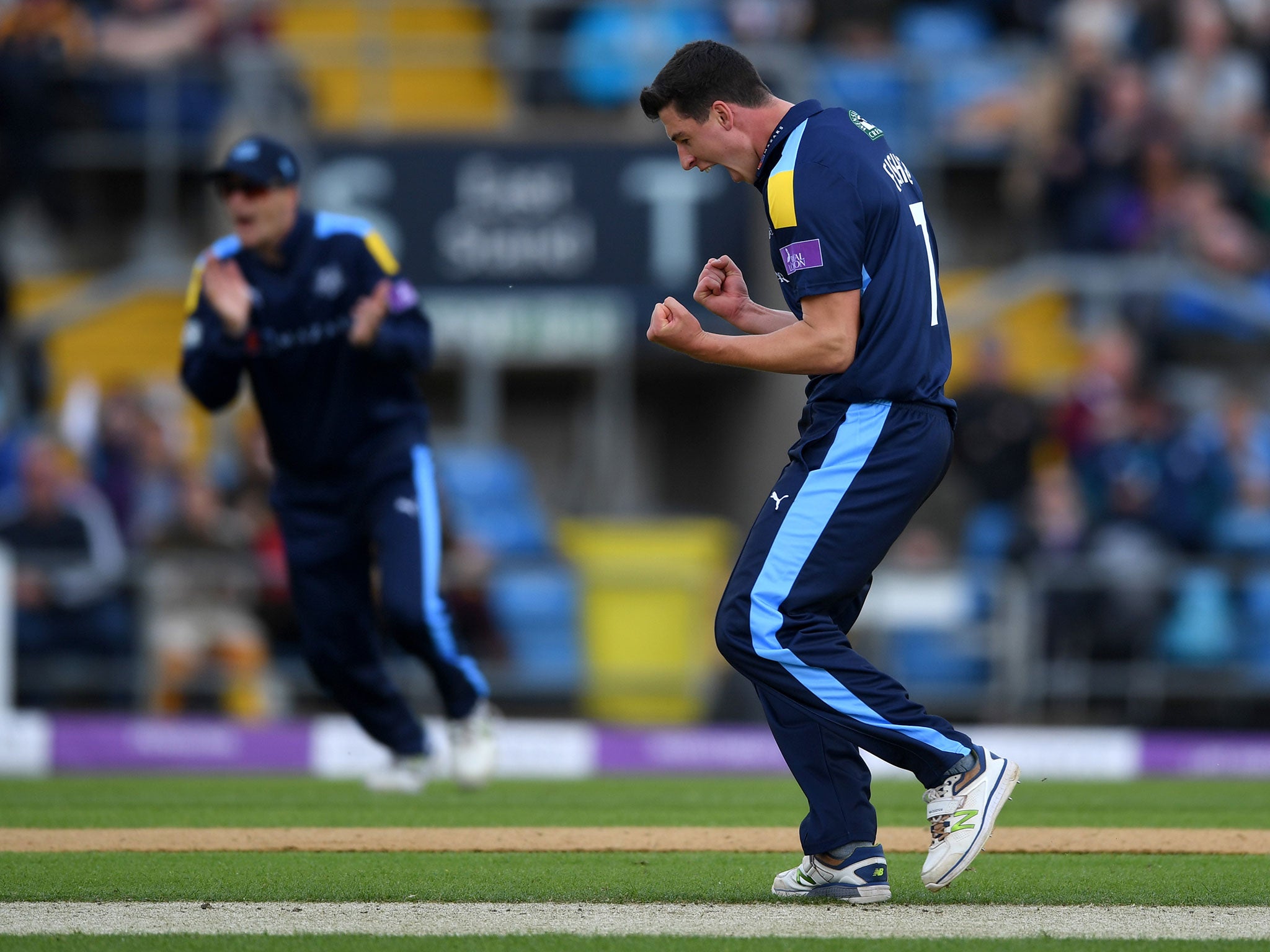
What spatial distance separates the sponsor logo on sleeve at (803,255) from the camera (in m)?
4.40

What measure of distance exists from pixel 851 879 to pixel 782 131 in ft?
6.41

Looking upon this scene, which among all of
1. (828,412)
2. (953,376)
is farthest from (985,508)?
(828,412)

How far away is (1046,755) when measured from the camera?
10102 millimetres

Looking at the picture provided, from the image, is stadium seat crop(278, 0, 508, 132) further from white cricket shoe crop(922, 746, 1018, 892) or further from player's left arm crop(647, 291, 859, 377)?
white cricket shoe crop(922, 746, 1018, 892)

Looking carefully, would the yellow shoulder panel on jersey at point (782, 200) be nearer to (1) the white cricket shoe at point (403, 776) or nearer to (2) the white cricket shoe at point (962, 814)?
(2) the white cricket shoe at point (962, 814)

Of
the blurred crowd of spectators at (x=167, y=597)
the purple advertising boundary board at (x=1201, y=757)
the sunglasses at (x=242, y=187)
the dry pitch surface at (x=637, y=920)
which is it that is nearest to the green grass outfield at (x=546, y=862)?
the dry pitch surface at (x=637, y=920)

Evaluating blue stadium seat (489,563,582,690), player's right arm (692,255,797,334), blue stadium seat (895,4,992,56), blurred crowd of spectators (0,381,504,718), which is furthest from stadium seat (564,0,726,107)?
player's right arm (692,255,797,334)

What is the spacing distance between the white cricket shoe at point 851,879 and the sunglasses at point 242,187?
364 cm

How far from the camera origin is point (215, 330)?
6719 mm

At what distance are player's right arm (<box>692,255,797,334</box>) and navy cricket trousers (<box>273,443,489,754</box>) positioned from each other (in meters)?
2.25

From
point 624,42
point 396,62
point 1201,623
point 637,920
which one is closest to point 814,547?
point 637,920

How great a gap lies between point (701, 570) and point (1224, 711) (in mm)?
3502

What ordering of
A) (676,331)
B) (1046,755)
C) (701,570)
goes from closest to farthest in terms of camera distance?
(676,331), (1046,755), (701,570)

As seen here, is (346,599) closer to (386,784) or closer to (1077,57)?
(386,784)
